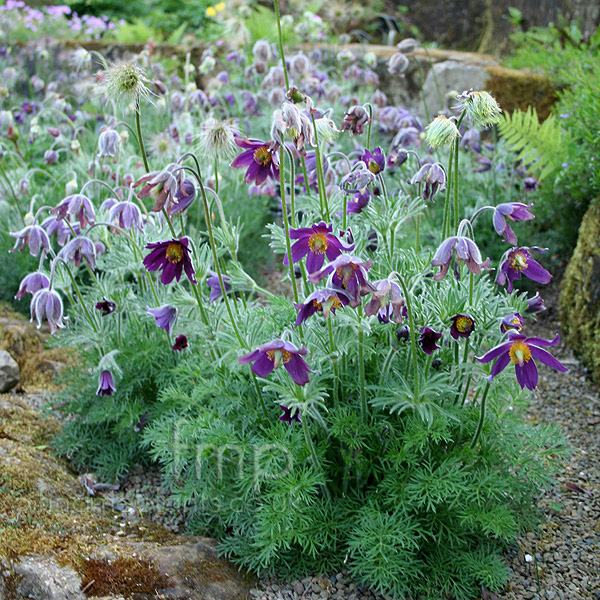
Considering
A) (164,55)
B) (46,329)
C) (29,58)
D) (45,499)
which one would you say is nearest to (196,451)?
(45,499)

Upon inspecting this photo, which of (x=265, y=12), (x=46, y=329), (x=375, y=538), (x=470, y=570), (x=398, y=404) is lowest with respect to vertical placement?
(x=46, y=329)

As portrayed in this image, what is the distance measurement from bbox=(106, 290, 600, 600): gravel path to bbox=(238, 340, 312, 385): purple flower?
0.90 metres

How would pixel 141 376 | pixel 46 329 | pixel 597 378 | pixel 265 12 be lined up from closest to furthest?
pixel 141 376
pixel 597 378
pixel 46 329
pixel 265 12

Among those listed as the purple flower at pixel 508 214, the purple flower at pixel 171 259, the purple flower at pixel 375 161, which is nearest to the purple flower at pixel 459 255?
the purple flower at pixel 508 214

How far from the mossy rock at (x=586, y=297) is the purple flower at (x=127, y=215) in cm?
259

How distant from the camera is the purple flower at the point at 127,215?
289 cm

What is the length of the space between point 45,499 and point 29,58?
8.91m

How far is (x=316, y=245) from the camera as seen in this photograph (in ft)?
6.77

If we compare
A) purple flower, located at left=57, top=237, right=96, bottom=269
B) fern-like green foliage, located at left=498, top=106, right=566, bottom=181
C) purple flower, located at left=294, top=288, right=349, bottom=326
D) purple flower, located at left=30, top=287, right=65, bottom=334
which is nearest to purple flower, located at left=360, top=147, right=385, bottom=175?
purple flower, located at left=294, top=288, right=349, bottom=326

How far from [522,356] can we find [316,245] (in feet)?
2.41

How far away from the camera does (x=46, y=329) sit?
421 cm

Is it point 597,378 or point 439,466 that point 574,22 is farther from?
point 439,466

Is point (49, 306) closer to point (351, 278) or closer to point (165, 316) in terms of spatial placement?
point (165, 316)

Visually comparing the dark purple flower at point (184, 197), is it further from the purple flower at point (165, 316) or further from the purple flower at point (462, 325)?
the purple flower at point (462, 325)
